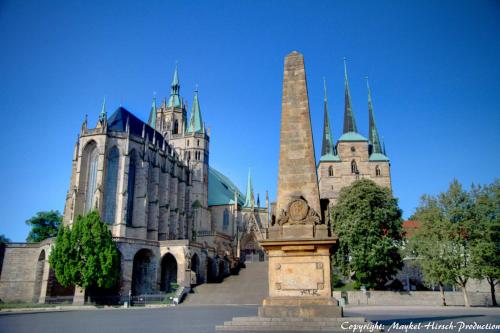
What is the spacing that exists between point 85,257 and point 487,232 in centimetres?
2990

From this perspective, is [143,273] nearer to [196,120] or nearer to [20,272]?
[20,272]

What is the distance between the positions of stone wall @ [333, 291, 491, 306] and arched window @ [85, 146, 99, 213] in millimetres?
28137

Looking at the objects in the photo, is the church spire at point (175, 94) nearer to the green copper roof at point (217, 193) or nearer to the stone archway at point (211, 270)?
the green copper roof at point (217, 193)

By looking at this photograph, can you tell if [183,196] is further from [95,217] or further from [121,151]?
[95,217]

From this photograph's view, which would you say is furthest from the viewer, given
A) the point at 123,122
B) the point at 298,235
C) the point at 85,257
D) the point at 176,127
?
the point at 176,127

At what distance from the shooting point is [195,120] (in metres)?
70.0

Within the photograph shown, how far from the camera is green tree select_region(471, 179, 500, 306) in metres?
26.8

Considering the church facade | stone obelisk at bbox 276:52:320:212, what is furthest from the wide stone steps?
the church facade

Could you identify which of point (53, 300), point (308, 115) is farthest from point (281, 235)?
point (53, 300)

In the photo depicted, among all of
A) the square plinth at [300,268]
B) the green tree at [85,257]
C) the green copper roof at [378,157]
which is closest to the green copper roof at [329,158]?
the green copper roof at [378,157]

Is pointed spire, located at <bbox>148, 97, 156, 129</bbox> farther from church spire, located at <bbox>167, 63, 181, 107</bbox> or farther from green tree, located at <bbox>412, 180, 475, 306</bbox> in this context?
green tree, located at <bbox>412, 180, 475, 306</bbox>

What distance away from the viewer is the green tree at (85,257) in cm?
3284

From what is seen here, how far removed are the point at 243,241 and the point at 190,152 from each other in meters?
16.5

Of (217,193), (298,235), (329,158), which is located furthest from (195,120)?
(298,235)
